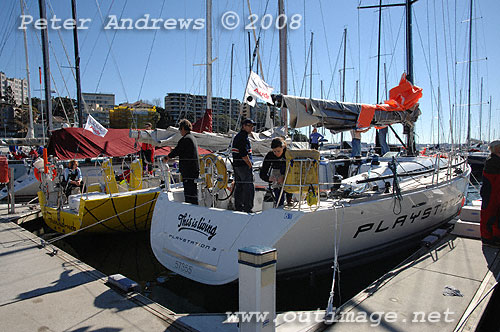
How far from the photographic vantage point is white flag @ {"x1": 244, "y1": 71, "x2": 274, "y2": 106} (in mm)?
7051

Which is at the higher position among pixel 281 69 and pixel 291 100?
pixel 281 69

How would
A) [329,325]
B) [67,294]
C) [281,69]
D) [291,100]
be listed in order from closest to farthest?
1. [329,325]
2. [67,294]
3. [291,100]
4. [281,69]

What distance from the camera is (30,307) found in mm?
3820

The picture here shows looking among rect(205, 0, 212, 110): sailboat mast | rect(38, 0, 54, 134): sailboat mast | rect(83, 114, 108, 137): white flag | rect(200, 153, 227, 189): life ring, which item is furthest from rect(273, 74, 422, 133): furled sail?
rect(38, 0, 54, 134): sailboat mast

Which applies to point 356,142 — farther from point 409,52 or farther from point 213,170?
point 213,170

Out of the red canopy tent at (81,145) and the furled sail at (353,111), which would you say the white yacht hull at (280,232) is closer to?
the furled sail at (353,111)

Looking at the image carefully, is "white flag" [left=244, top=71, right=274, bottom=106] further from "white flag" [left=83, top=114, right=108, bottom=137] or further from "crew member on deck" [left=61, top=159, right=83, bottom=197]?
"white flag" [left=83, top=114, right=108, bottom=137]

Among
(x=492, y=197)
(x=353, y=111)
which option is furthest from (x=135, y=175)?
(x=492, y=197)

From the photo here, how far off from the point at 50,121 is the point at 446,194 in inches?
547

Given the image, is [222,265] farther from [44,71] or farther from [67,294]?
[44,71]

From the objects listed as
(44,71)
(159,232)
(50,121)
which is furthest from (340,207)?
(44,71)

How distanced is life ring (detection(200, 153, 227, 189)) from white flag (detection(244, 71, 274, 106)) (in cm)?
187

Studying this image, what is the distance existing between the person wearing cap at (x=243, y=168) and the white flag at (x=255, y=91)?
2.01m

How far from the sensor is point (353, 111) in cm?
690
